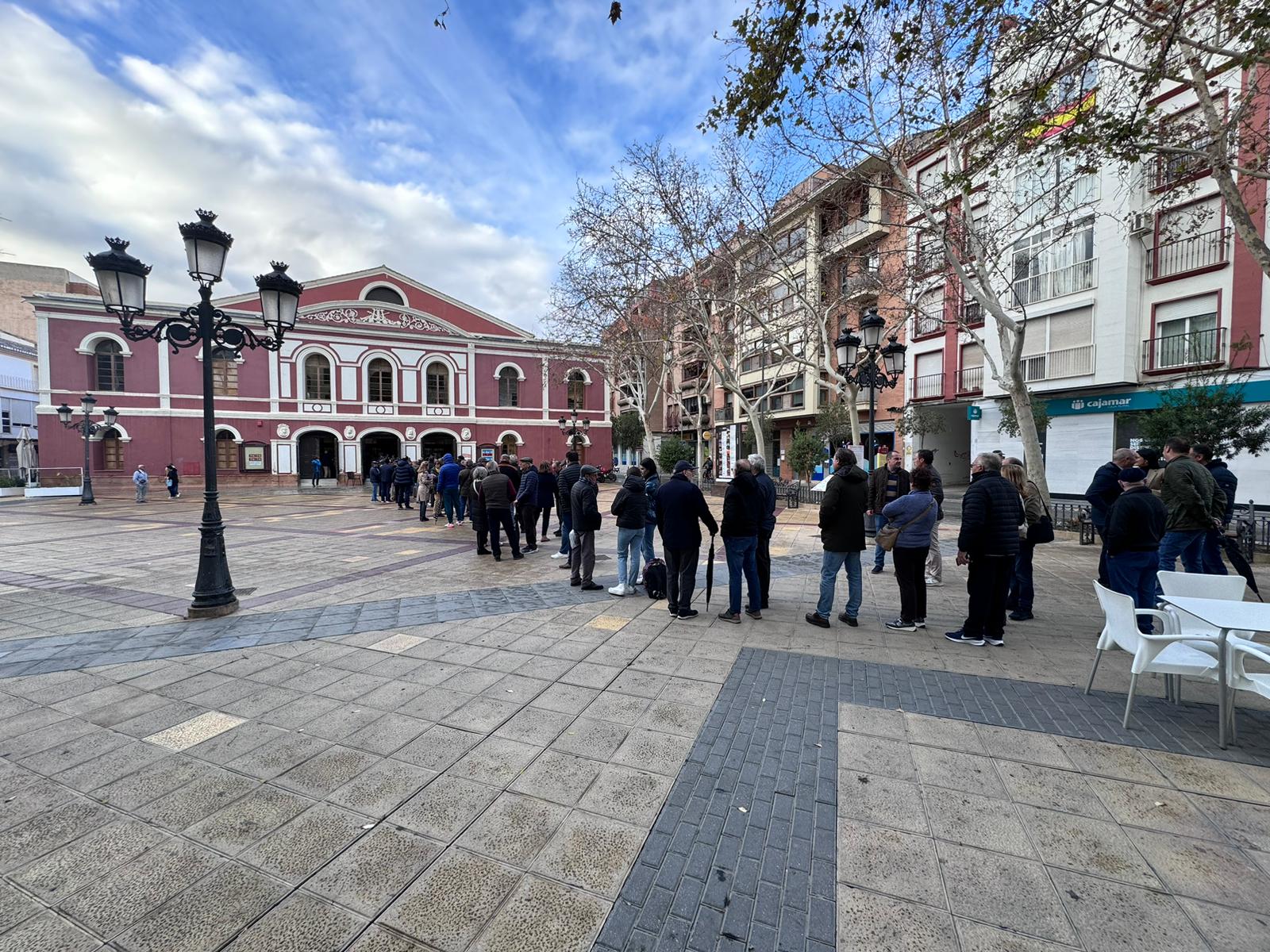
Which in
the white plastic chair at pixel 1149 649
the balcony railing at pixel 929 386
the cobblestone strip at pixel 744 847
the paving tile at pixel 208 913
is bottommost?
the cobblestone strip at pixel 744 847

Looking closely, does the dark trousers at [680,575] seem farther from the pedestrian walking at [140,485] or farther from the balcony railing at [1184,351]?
the pedestrian walking at [140,485]

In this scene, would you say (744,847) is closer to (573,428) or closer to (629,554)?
(629,554)

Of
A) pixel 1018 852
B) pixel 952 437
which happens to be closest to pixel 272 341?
Answer: pixel 1018 852

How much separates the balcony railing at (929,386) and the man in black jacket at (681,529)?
71.9ft

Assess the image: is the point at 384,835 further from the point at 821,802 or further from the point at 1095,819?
the point at 1095,819

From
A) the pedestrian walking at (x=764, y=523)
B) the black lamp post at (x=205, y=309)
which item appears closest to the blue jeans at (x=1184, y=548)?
the pedestrian walking at (x=764, y=523)

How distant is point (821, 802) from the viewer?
2.66 meters

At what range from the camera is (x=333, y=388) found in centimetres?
3152

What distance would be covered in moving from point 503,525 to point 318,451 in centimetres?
2866

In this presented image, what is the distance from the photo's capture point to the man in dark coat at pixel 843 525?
17.4 ft

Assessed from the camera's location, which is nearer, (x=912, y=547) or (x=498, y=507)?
(x=912, y=547)

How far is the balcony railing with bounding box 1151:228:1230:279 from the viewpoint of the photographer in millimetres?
15742

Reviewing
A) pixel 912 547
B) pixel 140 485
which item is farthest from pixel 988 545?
pixel 140 485

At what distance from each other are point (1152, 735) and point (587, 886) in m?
3.54
